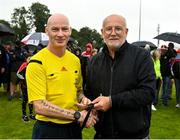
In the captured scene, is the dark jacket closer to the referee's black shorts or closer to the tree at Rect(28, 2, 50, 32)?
the referee's black shorts

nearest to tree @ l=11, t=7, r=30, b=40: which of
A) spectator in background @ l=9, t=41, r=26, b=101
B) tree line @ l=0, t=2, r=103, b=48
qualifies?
tree line @ l=0, t=2, r=103, b=48

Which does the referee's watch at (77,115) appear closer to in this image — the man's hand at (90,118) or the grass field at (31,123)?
the man's hand at (90,118)

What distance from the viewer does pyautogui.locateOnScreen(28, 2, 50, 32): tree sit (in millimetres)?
78162

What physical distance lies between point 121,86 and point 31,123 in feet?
20.7

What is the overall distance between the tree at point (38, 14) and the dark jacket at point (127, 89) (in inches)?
2942

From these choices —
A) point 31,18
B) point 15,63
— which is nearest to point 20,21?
point 31,18

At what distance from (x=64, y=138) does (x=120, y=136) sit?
1.51 feet

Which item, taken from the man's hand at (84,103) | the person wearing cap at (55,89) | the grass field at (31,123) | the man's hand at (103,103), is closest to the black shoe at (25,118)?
the grass field at (31,123)

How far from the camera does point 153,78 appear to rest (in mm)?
2977

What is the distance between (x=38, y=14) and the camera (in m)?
79.9

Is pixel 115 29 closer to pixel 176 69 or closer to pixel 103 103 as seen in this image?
pixel 103 103

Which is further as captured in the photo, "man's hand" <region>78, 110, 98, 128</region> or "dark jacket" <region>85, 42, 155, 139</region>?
"man's hand" <region>78, 110, 98, 128</region>

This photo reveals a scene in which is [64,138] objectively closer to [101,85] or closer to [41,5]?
[101,85]

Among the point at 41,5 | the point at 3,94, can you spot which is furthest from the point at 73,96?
the point at 41,5
